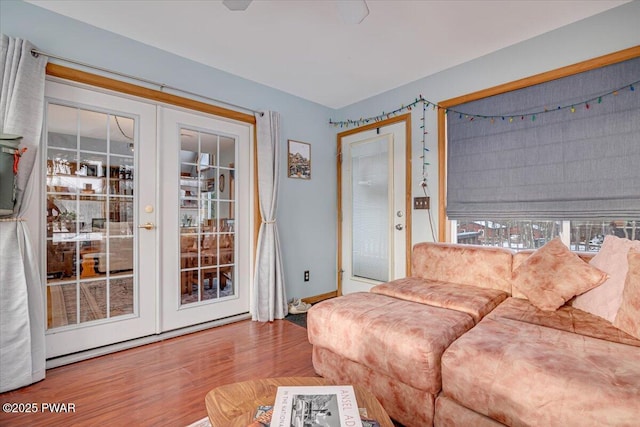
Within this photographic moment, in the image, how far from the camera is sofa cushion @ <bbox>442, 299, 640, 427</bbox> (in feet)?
3.26

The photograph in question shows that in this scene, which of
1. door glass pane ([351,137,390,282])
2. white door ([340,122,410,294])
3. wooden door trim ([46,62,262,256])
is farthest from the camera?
door glass pane ([351,137,390,282])

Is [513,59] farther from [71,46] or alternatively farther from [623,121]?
[71,46]

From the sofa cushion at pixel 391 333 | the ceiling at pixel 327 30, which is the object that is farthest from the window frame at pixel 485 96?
the sofa cushion at pixel 391 333

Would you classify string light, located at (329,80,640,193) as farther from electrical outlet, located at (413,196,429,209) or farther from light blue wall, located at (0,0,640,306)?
electrical outlet, located at (413,196,429,209)

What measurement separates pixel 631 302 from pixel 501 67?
2053 mm

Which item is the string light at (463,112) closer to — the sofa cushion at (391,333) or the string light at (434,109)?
the string light at (434,109)

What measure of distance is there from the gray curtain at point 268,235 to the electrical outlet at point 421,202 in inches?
57.0

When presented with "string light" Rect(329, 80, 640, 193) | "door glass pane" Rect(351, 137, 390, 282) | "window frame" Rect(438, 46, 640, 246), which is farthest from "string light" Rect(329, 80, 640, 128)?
"door glass pane" Rect(351, 137, 390, 282)

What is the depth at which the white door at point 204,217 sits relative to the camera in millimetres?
2684

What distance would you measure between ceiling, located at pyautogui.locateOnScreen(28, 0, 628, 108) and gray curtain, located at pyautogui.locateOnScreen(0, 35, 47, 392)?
53cm

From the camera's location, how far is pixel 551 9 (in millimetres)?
2092

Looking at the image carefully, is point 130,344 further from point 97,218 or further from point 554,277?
point 554,277

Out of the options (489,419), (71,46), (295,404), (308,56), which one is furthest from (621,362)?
(71,46)

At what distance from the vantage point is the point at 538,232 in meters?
2.49
